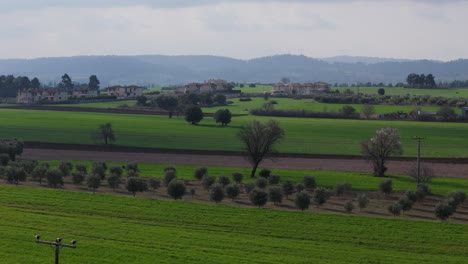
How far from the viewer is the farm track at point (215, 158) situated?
237 feet

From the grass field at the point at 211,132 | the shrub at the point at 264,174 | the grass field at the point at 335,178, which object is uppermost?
the grass field at the point at 211,132

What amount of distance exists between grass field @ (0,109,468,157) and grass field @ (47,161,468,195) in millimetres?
15692

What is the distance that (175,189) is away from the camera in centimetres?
5084

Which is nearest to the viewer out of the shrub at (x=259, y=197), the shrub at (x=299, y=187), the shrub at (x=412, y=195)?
the shrub at (x=259, y=197)

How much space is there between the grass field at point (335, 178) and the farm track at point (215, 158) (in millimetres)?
3626

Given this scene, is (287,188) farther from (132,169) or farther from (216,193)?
(132,169)

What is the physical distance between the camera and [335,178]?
6328cm

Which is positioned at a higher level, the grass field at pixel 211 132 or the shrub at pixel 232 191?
the grass field at pixel 211 132

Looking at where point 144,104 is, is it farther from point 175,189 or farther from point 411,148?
point 175,189

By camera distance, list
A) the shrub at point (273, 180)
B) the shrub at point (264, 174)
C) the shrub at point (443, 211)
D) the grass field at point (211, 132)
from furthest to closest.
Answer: the grass field at point (211, 132)
the shrub at point (264, 174)
the shrub at point (273, 180)
the shrub at point (443, 211)

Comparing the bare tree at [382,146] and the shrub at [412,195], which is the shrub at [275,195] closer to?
the shrub at [412,195]

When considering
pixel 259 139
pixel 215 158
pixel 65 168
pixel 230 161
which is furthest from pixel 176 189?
pixel 215 158

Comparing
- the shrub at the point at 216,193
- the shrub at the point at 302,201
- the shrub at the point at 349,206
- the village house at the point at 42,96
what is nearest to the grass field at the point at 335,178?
the shrub at the point at 349,206

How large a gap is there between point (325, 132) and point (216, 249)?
74588 millimetres
